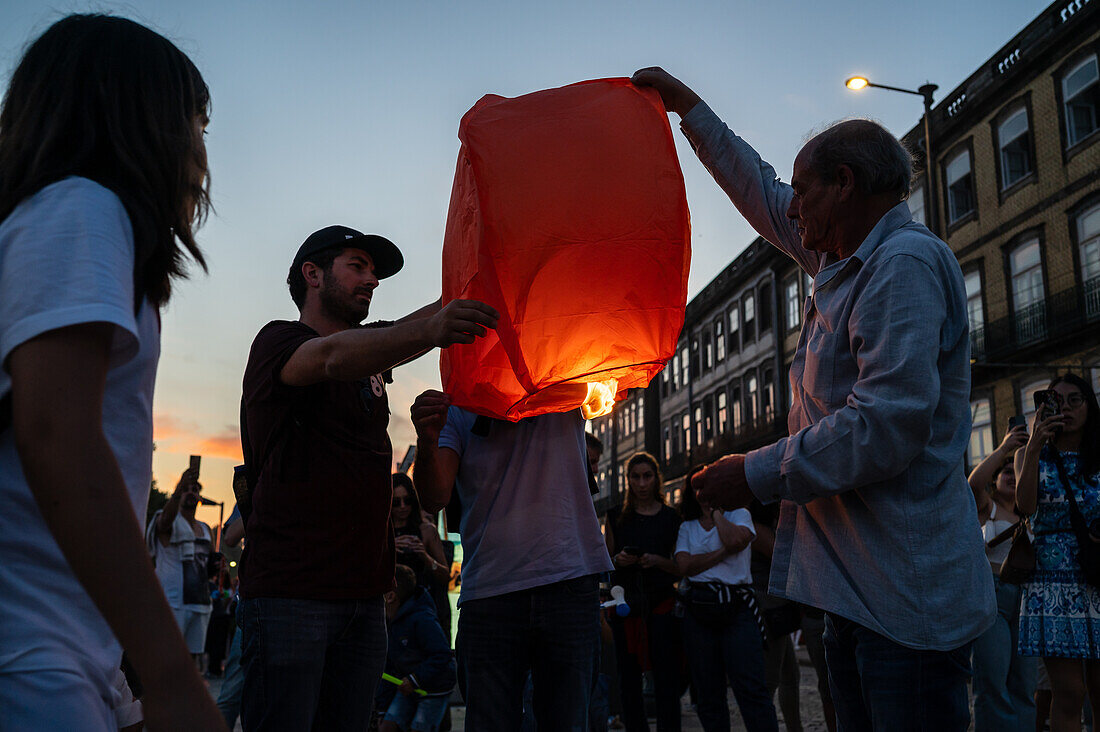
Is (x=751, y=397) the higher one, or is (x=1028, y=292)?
(x=751, y=397)

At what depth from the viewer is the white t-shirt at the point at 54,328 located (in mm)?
1107

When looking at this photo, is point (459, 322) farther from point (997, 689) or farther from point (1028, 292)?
point (1028, 292)

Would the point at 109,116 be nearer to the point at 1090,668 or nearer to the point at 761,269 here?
the point at 1090,668

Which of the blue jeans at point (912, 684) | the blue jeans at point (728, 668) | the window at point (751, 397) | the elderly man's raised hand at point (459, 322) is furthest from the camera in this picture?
the window at point (751, 397)

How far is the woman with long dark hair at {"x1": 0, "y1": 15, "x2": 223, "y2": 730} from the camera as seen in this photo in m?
1.09

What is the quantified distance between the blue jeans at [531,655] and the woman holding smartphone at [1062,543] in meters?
3.16

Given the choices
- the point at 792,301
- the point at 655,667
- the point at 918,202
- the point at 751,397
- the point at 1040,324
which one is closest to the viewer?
the point at 655,667

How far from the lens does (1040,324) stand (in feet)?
81.9

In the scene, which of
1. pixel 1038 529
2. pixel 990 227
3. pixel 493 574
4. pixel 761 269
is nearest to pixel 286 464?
pixel 493 574

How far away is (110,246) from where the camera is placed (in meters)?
1.19

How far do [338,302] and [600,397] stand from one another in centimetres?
100

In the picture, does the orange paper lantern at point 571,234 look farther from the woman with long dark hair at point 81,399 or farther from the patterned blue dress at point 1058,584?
the patterned blue dress at point 1058,584

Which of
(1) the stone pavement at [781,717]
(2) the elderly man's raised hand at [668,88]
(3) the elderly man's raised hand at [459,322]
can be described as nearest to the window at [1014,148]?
(1) the stone pavement at [781,717]

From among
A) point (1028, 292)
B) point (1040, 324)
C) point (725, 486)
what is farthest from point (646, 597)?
point (1028, 292)
